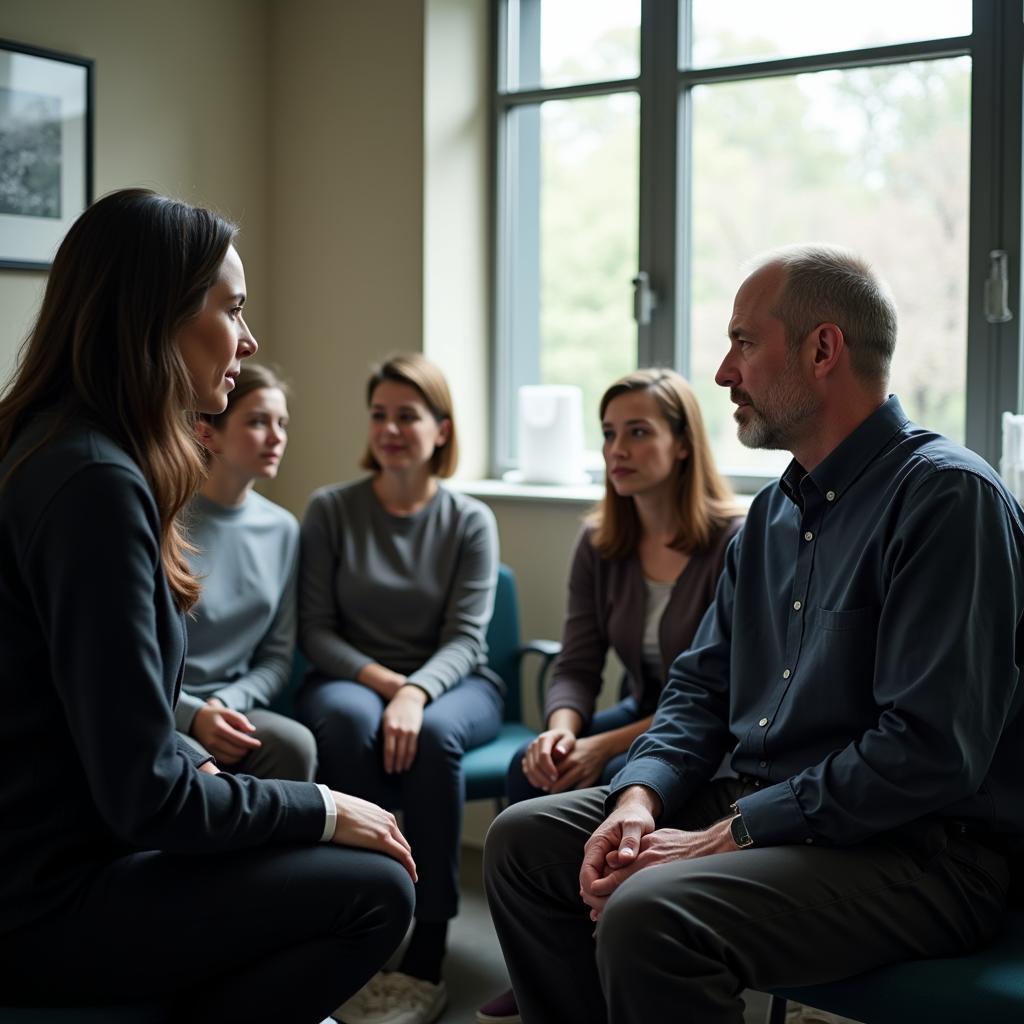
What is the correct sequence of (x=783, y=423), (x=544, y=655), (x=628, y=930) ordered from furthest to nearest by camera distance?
(x=544, y=655) → (x=783, y=423) → (x=628, y=930)

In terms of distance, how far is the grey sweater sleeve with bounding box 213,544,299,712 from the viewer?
2834mm

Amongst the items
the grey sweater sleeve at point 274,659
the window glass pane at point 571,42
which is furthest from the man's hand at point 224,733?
the window glass pane at point 571,42

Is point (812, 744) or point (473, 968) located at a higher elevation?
point (812, 744)

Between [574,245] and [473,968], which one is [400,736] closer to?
[473,968]

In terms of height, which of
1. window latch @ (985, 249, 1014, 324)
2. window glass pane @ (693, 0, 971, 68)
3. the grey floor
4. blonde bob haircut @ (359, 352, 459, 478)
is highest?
window glass pane @ (693, 0, 971, 68)

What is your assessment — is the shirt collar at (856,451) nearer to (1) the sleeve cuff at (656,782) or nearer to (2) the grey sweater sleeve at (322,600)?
(1) the sleeve cuff at (656,782)

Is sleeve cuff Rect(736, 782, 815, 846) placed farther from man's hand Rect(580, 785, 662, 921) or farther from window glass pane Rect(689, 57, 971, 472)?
window glass pane Rect(689, 57, 971, 472)

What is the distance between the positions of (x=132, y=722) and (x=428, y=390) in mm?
1808

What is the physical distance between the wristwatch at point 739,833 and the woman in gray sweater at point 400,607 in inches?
40.3

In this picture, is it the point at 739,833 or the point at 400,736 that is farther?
the point at 400,736

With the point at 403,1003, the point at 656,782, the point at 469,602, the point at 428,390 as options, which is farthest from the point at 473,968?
the point at 428,390

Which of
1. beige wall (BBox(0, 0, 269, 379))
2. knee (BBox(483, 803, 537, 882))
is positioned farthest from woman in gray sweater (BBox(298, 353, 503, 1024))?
beige wall (BBox(0, 0, 269, 379))

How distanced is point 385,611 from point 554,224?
137 centimetres

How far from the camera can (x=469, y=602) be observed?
3.08 m
